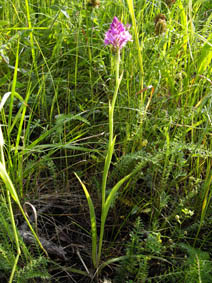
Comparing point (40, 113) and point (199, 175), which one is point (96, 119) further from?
point (199, 175)

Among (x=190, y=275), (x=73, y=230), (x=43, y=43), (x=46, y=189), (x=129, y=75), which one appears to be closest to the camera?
(x=190, y=275)

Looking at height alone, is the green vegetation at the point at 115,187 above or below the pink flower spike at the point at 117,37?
below

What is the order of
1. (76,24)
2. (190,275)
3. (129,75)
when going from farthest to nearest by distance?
(76,24)
(129,75)
(190,275)

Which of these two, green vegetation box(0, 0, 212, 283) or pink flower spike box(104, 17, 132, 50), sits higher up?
pink flower spike box(104, 17, 132, 50)

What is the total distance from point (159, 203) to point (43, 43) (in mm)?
950

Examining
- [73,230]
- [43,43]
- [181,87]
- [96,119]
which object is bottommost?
[73,230]

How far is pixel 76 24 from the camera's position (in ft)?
4.73

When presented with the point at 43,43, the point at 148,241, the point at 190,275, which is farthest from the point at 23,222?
the point at 43,43

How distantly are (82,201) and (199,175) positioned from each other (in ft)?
1.36

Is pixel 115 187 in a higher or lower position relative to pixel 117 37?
lower

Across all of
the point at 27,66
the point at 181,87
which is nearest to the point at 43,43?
the point at 27,66

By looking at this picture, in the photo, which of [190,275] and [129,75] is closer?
[190,275]

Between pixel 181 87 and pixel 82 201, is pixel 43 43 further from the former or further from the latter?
pixel 82 201

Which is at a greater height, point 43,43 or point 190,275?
point 43,43
